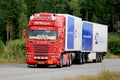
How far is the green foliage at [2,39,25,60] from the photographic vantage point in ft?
157

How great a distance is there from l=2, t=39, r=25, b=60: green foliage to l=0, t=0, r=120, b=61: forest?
6854 centimetres

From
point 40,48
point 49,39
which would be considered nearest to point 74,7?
point 49,39

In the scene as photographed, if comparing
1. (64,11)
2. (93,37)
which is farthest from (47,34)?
(64,11)

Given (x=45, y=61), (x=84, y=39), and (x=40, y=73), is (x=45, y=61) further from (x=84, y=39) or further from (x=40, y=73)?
(x=84, y=39)

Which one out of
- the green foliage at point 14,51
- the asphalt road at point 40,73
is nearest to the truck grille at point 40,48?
the asphalt road at point 40,73

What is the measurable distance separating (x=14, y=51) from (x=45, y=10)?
7192 cm

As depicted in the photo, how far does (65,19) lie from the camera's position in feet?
131

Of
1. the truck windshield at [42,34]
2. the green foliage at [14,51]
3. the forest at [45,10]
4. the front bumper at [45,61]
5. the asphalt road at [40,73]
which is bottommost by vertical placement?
the asphalt road at [40,73]

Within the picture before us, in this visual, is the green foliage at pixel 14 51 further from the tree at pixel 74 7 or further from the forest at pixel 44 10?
the tree at pixel 74 7

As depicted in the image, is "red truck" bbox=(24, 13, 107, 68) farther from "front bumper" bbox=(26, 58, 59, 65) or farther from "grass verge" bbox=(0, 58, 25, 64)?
"grass verge" bbox=(0, 58, 25, 64)

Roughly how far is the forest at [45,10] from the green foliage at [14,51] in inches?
2698

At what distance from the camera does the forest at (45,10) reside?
404 feet

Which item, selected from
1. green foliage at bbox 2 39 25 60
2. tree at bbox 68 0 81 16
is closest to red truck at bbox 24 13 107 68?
green foliage at bbox 2 39 25 60

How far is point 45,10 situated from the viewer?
120000mm
